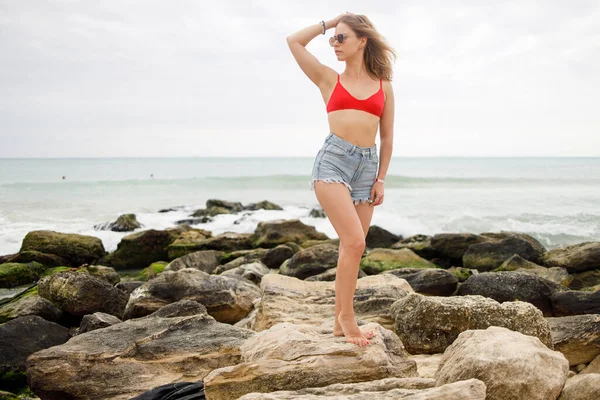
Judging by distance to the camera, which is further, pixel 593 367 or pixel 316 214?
pixel 316 214

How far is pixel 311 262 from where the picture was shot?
11453 millimetres

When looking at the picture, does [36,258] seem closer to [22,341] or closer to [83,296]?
[83,296]

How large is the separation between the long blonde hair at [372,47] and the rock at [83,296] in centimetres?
601

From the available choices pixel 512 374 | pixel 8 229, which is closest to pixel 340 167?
pixel 512 374

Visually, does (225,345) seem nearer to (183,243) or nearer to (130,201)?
(183,243)

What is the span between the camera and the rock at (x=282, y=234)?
15.8 m

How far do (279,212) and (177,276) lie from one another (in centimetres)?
1816

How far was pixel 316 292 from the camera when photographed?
730cm

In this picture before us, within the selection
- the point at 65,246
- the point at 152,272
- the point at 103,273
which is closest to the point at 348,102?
the point at 103,273

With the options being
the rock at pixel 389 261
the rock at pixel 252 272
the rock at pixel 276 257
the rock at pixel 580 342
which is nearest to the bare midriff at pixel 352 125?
the rock at pixel 580 342

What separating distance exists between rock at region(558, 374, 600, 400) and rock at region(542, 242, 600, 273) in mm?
9188

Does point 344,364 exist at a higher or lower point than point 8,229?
higher

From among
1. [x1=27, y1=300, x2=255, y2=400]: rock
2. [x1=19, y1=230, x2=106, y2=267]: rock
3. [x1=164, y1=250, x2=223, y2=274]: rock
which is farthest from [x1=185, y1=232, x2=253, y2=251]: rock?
[x1=27, y1=300, x2=255, y2=400]: rock

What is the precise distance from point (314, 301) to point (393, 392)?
11.7 ft
